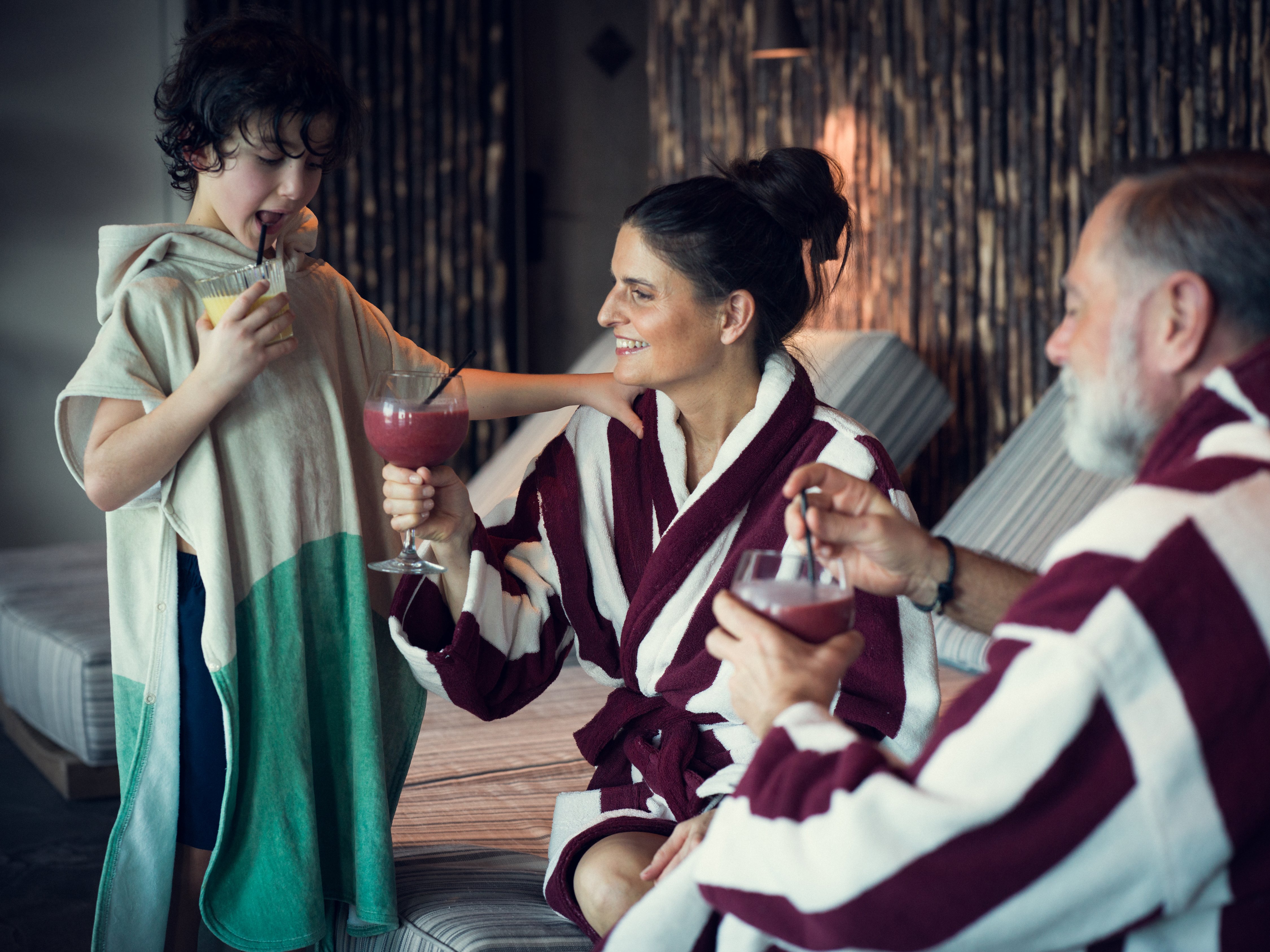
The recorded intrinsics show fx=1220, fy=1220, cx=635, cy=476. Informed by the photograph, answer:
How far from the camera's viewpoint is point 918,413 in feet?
11.7

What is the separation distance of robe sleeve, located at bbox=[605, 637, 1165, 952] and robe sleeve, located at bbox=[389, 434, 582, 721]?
0.74 m

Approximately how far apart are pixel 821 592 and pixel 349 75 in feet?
15.3

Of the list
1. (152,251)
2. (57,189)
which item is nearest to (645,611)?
(152,251)

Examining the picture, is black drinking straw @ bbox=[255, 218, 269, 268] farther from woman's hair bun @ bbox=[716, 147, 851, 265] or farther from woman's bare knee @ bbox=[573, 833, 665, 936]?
woman's bare knee @ bbox=[573, 833, 665, 936]

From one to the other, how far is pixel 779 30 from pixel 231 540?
315 centimetres

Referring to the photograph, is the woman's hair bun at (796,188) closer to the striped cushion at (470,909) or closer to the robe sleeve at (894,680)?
the robe sleeve at (894,680)

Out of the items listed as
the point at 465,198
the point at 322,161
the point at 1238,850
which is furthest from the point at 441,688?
the point at 465,198

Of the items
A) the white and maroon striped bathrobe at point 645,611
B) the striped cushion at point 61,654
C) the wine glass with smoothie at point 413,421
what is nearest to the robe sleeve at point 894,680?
the white and maroon striped bathrobe at point 645,611

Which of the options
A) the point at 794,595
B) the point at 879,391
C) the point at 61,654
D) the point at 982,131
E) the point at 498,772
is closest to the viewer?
the point at 794,595

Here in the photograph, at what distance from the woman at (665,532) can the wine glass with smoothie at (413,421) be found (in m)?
0.04

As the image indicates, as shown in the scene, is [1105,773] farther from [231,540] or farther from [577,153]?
[577,153]

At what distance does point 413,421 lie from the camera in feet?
4.67

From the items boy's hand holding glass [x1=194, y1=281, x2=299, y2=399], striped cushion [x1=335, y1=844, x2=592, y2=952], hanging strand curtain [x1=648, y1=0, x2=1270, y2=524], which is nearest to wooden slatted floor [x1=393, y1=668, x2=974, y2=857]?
striped cushion [x1=335, y1=844, x2=592, y2=952]

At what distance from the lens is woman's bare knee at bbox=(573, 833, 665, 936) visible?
1444 mm
